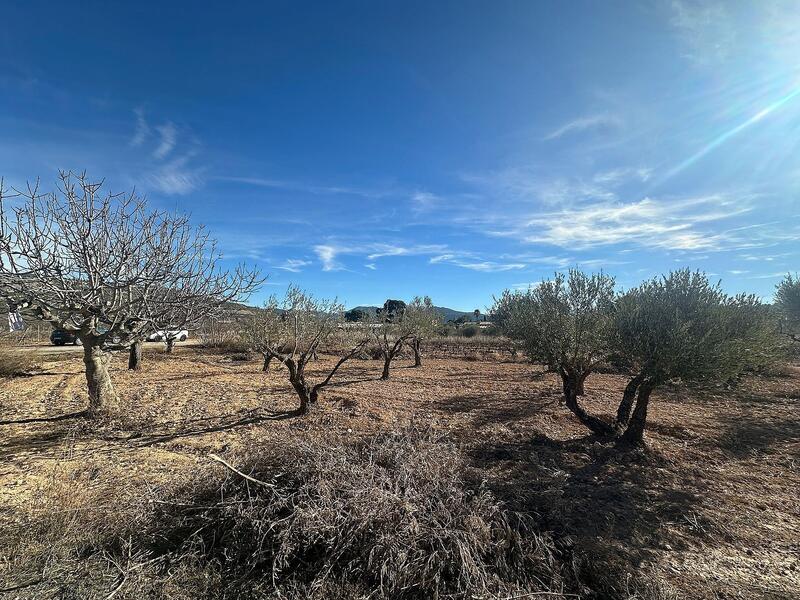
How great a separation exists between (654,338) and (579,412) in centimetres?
256

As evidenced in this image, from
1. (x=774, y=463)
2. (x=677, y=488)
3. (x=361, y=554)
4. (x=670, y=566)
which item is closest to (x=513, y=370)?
(x=774, y=463)

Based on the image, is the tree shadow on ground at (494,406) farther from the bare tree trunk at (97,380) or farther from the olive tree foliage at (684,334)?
the bare tree trunk at (97,380)

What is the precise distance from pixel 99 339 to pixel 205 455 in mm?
3454

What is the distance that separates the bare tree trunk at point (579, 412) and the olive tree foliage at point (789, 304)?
51.3 ft

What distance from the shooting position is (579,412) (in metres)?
8.09

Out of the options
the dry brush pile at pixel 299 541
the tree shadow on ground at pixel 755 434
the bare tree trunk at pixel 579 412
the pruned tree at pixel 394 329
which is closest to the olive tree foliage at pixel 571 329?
the bare tree trunk at pixel 579 412

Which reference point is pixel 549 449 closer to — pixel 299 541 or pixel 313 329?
pixel 299 541

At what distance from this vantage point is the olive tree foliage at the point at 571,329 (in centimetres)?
825

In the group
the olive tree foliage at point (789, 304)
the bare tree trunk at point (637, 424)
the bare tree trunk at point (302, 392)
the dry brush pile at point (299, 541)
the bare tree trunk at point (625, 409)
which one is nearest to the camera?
the dry brush pile at point (299, 541)

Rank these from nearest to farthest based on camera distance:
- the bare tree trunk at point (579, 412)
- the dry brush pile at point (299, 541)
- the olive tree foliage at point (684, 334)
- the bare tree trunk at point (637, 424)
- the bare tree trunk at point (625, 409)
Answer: the dry brush pile at point (299, 541), the olive tree foliage at point (684, 334), the bare tree trunk at point (637, 424), the bare tree trunk at point (625, 409), the bare tree trunk at point (579, 412)

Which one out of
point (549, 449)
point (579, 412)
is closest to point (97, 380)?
point (549, 449)

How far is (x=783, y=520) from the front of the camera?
4.70 m

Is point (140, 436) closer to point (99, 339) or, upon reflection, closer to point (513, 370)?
point (99, 339)

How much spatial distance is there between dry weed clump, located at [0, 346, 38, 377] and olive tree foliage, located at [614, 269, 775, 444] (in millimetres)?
18119
